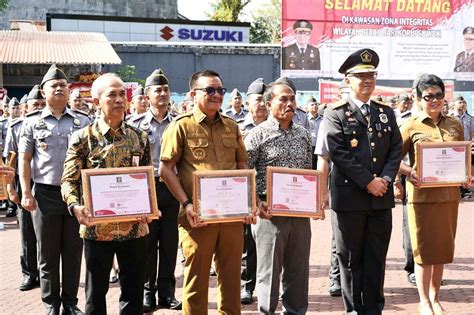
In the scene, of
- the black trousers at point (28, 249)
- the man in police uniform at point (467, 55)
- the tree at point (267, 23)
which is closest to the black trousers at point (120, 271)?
the black trousers at point (28, 249)

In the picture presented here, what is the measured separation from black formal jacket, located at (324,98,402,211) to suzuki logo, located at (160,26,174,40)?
28100 millimetres

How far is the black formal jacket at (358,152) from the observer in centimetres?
567

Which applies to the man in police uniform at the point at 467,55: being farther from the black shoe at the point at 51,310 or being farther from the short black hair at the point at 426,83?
the black shoe at the point at 51,310

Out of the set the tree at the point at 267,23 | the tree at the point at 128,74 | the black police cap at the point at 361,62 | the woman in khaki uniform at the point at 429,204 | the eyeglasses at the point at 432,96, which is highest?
the tree at the point at 267,23

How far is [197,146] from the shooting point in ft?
17.2

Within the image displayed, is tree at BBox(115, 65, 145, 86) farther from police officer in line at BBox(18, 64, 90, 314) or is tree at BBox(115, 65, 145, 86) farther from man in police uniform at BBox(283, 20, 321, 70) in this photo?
police officer in line at BBox(18, 64, 90, 314)

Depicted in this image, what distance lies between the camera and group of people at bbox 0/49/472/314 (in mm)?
5121

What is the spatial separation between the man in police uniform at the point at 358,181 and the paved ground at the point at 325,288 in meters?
0.96

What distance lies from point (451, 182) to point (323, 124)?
51.8 inches

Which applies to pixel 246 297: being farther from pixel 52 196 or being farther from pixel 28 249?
pixel 28 249

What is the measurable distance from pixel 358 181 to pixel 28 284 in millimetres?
4285

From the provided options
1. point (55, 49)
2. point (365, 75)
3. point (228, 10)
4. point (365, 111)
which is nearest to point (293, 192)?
point (365, 111)

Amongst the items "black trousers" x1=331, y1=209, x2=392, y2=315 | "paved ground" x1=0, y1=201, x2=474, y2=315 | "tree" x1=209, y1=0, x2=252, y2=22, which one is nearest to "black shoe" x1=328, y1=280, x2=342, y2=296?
"paved ground" x1=0, y1=201, x2=474, y2=315

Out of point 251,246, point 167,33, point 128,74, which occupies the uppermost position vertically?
point 167,33
